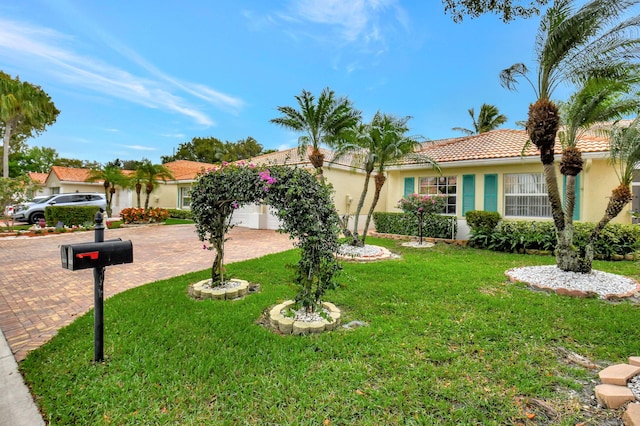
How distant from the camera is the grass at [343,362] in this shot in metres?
2.70

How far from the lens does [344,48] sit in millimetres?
11875

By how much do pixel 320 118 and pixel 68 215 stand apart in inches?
638

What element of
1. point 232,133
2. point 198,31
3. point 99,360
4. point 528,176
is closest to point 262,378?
point 99,360

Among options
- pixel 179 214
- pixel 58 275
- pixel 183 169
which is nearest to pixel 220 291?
pixel 58 275

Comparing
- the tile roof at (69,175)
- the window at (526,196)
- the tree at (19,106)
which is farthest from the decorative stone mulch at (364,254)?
the tile roof at (69,175)

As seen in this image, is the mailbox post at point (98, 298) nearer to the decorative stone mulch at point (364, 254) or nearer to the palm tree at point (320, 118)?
the decorative stone mulch at point (364, 254)

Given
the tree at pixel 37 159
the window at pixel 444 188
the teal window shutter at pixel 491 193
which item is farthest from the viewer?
the tree at pixel 37 159

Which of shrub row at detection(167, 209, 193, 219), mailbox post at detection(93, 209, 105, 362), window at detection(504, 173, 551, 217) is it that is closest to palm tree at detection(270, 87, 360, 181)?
window at detection(504, 173, 551, 217)

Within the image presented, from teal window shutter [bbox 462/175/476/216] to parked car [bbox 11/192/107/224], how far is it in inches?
931

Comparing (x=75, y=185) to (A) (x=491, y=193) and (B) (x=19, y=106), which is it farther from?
(A) (x=491, y=193)

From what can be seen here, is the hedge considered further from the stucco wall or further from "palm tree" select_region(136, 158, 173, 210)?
"palm tree" select_region(136, 158, 173, 210)

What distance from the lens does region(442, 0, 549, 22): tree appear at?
5043mm

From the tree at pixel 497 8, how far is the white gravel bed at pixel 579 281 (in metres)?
5.21

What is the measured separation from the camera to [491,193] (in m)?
12.7
